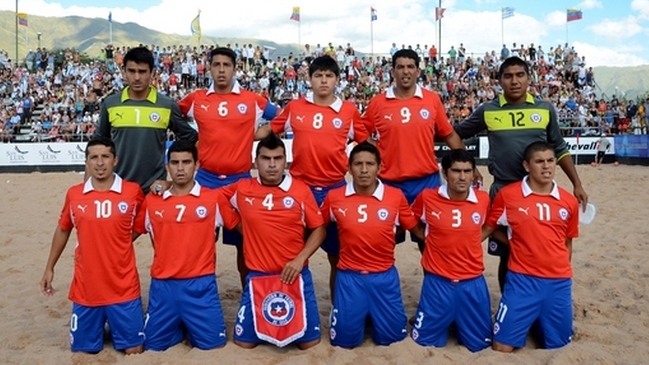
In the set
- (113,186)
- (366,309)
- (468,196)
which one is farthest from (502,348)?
(113,186)

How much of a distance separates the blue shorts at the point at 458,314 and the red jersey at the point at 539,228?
42cm

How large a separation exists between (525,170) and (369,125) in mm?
1457

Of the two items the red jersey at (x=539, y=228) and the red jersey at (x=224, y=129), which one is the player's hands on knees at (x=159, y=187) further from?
the red jersey at (x=539, y=228)

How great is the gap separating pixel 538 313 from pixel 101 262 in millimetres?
3552

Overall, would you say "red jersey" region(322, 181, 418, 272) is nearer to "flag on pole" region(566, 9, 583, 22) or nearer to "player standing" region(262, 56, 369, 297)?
"player standing" region(262, 56, 369, 297)

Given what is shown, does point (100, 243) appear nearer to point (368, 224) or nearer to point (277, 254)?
point (277, 254)

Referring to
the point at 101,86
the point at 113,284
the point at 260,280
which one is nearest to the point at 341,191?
the point at 260,280

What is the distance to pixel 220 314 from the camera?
461cm

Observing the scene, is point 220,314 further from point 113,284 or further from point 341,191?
point 341,191

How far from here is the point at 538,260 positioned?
4527mm

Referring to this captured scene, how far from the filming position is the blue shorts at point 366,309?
4586mm

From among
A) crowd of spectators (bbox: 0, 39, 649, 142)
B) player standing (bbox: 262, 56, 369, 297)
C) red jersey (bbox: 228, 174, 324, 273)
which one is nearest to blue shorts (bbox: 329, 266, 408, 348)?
red jersey (bbox: 228, 174, 324, 273)

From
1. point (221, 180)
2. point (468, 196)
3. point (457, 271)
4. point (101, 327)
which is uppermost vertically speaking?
point (221, 180)

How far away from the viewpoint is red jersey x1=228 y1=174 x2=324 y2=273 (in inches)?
180
